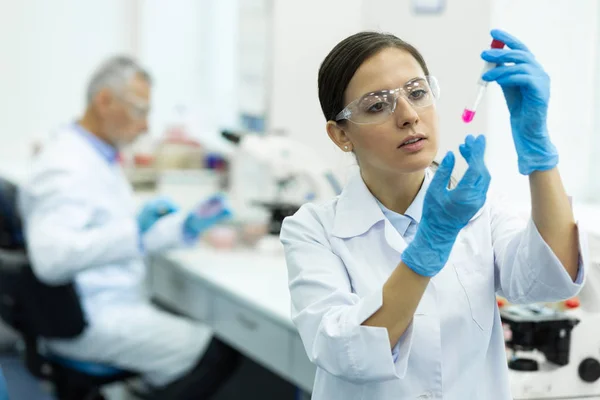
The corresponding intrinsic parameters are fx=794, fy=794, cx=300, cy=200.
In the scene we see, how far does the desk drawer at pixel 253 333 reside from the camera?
218 cm

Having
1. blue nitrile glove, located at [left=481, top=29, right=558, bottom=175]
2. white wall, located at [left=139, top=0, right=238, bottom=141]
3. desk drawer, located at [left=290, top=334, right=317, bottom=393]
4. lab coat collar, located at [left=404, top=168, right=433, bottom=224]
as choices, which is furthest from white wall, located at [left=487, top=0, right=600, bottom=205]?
white wall, located at [left=139, top=0, right=238, bottom=141]

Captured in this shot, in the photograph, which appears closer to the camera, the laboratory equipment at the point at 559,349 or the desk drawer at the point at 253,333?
the laboratory equipment at the point at 559,349

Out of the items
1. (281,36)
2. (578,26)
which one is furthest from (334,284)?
(281,36)

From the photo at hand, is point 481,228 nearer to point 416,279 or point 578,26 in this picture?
point 416,279

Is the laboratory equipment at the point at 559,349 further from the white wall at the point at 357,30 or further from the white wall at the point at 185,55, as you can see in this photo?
the white wall at the point at 185,55

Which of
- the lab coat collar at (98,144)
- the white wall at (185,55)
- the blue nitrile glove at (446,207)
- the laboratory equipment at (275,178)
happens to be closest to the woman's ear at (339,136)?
the blue nitrile glove at (446,207)

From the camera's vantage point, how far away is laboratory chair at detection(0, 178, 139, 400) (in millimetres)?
2471

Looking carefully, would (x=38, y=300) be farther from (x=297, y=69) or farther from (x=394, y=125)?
(x=394, y=125)

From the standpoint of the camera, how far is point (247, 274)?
104 inches

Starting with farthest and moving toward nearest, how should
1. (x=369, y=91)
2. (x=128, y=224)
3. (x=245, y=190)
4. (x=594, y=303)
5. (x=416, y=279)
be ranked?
1. (x=245, y=190)
2. (x=128, y=224)
3. (x=594, y=303)
4. (x=369, y=91)
5. (x=416, y=279)

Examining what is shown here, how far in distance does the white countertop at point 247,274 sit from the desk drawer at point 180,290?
0.17 ft

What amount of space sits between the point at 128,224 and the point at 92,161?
28 cm

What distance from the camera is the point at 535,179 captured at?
1.04 m

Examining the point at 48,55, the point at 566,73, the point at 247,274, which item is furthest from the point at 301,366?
the point at 48,55
